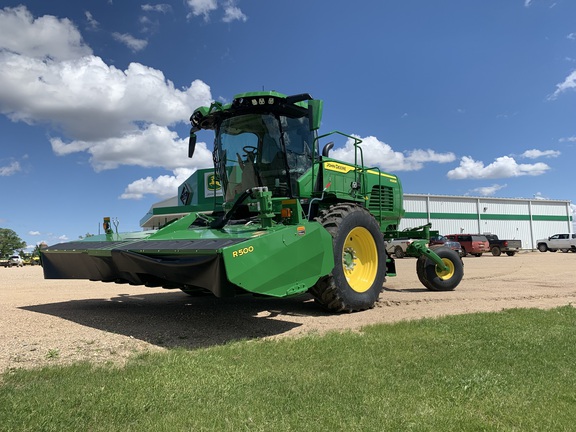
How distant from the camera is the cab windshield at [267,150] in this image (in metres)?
7.46

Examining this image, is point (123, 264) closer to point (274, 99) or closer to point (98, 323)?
point (98, 323)

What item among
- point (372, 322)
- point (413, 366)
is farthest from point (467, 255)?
point (413, 366)

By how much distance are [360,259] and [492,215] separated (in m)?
46.3

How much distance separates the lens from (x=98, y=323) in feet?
20.9

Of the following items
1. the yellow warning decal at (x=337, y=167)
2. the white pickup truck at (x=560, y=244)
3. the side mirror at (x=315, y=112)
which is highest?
the side mirror at (x=315, y=112)

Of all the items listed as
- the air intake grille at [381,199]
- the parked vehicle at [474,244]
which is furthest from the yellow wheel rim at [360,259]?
the parked vehicle at [474,244]

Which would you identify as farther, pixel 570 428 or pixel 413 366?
pixel 413 366

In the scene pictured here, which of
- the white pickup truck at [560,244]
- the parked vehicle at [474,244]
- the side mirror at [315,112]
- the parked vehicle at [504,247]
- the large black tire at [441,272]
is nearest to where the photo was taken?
the side mirror at [315,112]

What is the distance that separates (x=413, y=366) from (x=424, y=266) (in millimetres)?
6930

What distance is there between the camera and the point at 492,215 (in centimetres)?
4938

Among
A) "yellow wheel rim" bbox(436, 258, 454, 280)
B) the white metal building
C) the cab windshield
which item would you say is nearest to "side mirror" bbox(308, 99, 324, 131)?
the cab windshield

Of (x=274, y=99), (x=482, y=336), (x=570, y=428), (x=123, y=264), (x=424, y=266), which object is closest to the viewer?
(x=570, y=428)

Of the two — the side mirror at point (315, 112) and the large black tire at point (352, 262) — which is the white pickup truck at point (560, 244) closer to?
the large black tire at point (352, 262)

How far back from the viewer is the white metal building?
148 feet
